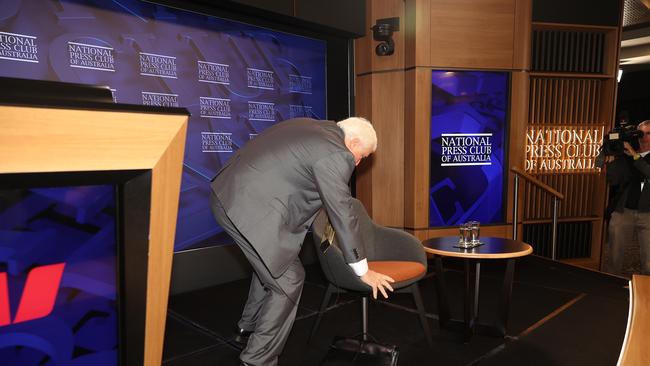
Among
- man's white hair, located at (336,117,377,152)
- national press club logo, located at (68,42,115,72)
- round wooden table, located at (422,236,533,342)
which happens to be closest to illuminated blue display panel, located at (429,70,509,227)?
round wooden table, located at (422,236,533,342)

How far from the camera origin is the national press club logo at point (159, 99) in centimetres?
360

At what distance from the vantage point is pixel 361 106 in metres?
5.10

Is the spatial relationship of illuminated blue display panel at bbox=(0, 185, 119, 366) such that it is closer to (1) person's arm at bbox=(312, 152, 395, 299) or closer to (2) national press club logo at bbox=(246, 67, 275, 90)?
(1) person's arm at bbox=(312, 152, 395, 299)

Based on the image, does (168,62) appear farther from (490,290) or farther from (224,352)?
(490,290)

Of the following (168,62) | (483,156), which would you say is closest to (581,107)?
(483,156)

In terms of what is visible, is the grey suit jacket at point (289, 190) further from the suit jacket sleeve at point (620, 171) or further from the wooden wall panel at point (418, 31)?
the suit jacket sleeve at point (620, 171)

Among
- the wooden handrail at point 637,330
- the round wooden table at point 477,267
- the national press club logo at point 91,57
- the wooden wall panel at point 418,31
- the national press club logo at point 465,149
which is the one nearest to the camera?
the wooden handrail at point 637,330

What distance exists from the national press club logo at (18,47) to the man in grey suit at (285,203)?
1.81 m

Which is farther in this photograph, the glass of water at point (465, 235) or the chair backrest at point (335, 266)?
the glass of water at point (465, 235)

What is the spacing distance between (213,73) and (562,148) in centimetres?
420

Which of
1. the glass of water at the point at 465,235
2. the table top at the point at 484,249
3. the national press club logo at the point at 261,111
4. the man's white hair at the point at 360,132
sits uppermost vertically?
the national press club logo at the point at 261,111

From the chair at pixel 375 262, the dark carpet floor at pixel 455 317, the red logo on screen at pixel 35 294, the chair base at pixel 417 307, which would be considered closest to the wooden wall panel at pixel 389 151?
the dark carpet floor at pixel 455 317

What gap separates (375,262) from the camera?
289 centimetres

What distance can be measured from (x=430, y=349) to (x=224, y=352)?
4.26ft
